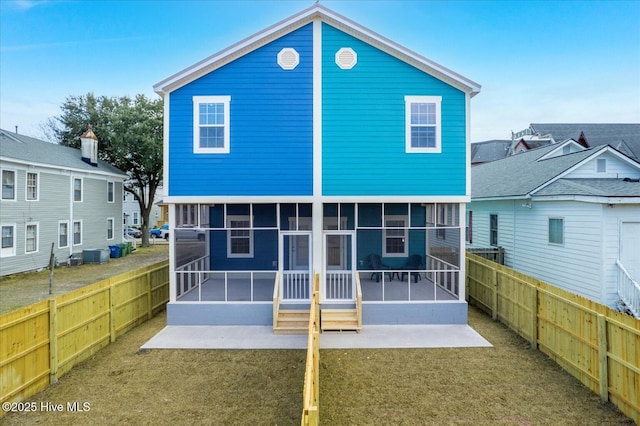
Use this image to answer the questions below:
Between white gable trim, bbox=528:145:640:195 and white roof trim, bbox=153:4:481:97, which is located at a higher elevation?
white roof trim, bbox=153:4:481:97

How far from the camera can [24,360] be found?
596 cm

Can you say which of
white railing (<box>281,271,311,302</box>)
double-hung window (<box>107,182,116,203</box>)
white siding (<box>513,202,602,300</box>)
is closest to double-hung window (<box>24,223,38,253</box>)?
double-hung window (<box>107,182,116,203</box>)

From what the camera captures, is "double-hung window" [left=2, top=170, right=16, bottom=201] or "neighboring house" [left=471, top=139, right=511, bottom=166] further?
"neighboring house" [left=471, top=139, right=511, bottom=166]

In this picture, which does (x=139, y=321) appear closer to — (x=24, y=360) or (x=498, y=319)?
(x=24, y=360)

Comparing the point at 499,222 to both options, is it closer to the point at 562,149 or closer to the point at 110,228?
the point at 562,149

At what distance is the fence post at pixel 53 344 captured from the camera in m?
6.55

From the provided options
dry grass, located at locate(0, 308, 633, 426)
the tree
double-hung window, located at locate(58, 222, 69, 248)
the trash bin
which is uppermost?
the tree

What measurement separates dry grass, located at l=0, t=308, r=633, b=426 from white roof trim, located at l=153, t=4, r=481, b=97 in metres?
7.11

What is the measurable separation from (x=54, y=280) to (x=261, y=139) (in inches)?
536

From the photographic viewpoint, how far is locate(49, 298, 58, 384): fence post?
6551 mm

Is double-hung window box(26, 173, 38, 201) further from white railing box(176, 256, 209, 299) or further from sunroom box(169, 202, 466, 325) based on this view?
white railing box(176, 256, 209, 299)

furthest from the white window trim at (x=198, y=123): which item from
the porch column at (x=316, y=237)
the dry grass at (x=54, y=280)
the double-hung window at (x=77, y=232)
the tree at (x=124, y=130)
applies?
→ the tree at (x=124, y=130)

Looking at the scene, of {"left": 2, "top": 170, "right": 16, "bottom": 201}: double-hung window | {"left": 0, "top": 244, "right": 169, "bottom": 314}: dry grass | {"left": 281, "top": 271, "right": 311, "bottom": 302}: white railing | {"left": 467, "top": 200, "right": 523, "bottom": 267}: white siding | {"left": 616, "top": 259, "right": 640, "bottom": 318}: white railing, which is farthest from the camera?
{"left": 2, "top": 170, "right": 16, "bottom": 201}: double-hung window

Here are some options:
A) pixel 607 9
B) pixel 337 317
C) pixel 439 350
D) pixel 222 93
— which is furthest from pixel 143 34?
pixel 607 9
